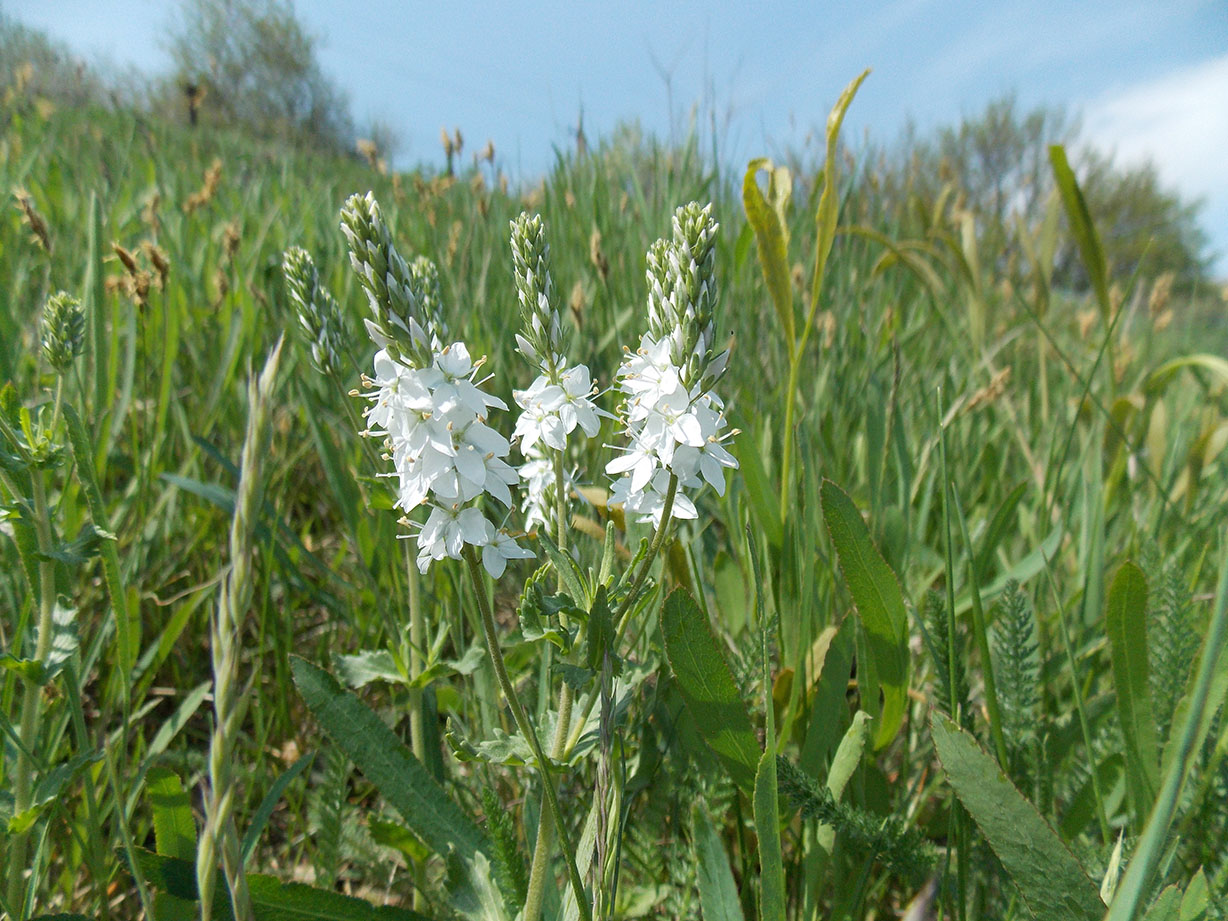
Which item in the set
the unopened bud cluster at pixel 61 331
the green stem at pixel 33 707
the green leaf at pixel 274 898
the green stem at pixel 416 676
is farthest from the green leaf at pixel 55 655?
the green stem at pixel 416 676

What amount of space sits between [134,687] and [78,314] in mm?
925

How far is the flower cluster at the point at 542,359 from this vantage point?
1.08 metres

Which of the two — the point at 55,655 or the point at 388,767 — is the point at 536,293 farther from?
the point at 55,655

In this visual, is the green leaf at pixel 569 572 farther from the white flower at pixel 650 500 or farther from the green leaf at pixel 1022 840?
the green leaf at pixel 1022 840

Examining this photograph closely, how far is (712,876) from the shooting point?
1172mm

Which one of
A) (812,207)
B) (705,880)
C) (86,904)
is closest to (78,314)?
(86,904)

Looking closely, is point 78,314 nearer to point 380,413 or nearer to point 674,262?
point 380,413

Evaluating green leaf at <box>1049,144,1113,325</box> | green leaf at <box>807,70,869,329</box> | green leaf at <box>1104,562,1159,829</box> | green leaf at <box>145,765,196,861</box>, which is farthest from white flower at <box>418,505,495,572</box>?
green leaf at <box>1049,144,1113,325</box>

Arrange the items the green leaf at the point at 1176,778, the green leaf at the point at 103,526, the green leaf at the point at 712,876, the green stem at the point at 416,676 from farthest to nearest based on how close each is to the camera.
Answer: the green stem at the point at 416,676 → the green leaf at the point at 103,526 → the green leaf at the point at 712,876 → the green leaf at the point at 1176,778

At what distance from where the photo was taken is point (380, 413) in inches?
39.8

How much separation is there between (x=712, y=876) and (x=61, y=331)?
159cm

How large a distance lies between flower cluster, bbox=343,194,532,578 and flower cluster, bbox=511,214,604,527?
112 mm

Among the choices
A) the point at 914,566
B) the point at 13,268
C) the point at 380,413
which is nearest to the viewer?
the point at 380,413

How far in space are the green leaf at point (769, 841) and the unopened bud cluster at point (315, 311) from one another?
44.1 inches
